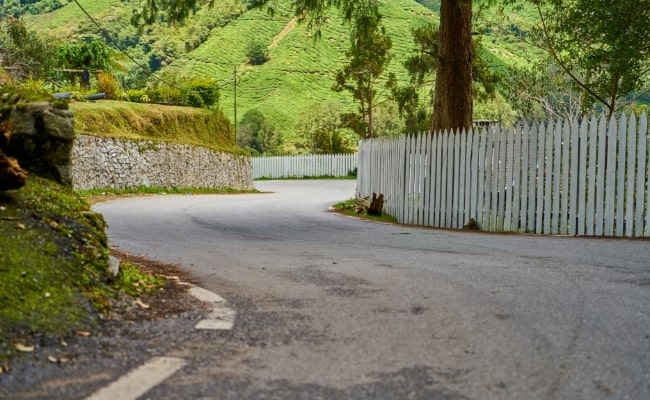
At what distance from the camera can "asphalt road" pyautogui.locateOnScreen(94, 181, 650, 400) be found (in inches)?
147

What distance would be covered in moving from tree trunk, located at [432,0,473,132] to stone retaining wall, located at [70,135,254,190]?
1315 cm

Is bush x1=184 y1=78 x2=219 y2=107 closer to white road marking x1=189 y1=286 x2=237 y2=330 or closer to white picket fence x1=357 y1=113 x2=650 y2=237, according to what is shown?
white picket fence x1=357 y1=113 x2=650 y2=237

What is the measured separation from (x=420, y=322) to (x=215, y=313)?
1509mm

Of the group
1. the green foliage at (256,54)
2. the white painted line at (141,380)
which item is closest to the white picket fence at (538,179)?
the white painted line at (141,380)

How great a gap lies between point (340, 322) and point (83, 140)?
79.3ft

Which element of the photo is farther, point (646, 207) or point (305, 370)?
point (646, 207)

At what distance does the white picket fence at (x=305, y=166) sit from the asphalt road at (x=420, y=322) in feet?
157

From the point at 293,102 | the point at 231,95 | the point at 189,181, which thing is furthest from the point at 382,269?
the point at 231,95

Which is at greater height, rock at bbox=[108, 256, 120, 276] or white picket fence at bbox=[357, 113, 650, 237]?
white picket fence at bbox=[357, 113, 650, 237]

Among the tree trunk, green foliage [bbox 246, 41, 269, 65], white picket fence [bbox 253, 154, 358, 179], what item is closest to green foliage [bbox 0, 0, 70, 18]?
green foliage [bbox 246, 41, 269, 65]

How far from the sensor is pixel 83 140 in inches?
1075

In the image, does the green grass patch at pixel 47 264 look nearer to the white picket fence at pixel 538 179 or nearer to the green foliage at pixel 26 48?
the white picket fence at pixel 538 179

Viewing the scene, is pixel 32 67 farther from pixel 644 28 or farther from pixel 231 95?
pixel 231 95

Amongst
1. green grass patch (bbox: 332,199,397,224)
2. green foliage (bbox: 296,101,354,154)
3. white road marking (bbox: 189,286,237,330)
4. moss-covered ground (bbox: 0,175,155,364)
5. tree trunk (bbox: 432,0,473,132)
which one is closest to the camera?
moss-covered ground (bbox: 0,175,155,364)
